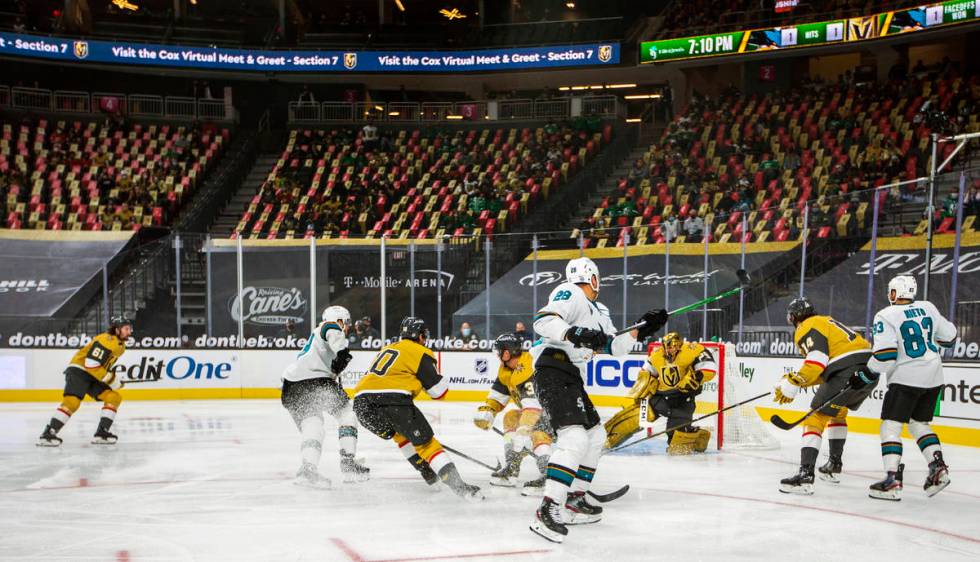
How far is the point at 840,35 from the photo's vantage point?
70.2 ft

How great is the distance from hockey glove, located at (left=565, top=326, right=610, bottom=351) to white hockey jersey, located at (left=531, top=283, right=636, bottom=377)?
88mm

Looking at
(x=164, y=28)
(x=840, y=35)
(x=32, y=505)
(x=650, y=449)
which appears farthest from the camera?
(x=164, y=28)

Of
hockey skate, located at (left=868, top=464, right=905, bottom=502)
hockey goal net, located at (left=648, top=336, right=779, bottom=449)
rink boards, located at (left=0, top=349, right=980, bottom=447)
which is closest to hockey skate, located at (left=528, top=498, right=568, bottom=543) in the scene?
hockey skate, located at (left=868, top=464, right=905, bottom=502)

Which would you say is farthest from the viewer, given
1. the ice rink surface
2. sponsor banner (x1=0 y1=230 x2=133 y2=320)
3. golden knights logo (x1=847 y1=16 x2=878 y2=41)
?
golden knights logo (x1=847 y1=16 x2=878 y2=41)

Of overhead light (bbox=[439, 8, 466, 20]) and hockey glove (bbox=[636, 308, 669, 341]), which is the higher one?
overhead light (bbox=[439, 8, 466, 20])

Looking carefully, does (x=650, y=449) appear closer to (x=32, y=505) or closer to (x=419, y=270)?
(x=32, y=505)

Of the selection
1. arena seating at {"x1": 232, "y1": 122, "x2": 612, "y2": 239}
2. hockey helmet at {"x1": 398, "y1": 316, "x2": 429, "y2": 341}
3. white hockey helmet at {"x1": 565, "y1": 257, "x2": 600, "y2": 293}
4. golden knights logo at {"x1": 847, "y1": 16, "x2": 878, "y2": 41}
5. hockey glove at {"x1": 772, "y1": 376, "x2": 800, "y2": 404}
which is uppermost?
golden knights logo at {"x1": 847, "y1": 16, "x2": 878, "y2": 41}

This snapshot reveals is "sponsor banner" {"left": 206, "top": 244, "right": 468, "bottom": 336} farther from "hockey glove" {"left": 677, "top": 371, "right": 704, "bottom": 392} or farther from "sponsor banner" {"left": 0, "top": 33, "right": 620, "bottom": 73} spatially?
"sponsor banner" {"left": 0, "top": 33, "right": 620, "bottom": 73}

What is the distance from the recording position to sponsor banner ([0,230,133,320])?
648 inches

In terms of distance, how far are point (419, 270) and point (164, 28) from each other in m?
16.0

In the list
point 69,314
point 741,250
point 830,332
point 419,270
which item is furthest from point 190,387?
point 830,332

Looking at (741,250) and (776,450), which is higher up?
(741,250)

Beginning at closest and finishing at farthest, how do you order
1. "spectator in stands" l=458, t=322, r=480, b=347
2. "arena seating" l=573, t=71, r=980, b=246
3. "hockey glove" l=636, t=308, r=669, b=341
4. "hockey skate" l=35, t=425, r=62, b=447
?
"hockey glove" l=636, t=308, r=669, b=341
"hockey skate" l=35, t=425, r=62, b=447
"spectator in stands" l=458, t=322, r=480, b=347
"arena seating" l=573, t=71, r=980, b=246

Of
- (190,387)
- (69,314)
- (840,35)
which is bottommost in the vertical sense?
(190,387)
